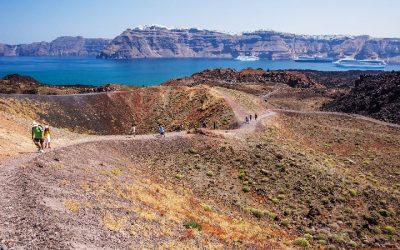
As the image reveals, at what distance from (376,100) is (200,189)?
75.8 m

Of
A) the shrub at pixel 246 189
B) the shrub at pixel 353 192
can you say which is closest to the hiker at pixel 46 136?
the shrub at pixel 246 189

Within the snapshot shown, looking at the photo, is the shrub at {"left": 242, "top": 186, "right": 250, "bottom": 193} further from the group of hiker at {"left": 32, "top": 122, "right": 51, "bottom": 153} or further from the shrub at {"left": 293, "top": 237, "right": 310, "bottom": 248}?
the group of hiker at {"left": 32, "top": 122, "right": 51, "bottom": 153}

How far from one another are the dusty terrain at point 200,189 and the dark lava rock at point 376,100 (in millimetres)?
24182

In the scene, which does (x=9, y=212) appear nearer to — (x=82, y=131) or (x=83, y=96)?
(x=82, y=131)

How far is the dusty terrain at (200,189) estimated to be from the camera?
19.1m

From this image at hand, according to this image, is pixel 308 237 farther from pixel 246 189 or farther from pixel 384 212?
pixel 384 212

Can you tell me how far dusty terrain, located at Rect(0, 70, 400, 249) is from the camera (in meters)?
19.1

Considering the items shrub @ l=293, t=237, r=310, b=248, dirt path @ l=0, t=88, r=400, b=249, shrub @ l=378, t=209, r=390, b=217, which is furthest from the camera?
shrub @ l=378, t=209, r=390, b=217

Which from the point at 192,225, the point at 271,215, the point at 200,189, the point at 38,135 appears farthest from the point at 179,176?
the point at 192,225

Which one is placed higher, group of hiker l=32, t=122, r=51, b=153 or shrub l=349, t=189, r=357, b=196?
group of hiker l=32, t=122, r=51, b=153

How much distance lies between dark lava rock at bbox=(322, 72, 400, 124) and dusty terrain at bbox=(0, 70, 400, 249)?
79.3 feet

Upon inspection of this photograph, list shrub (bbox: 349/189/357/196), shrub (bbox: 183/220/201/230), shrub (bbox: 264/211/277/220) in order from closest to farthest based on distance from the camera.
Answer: shrub (bbox: 183/220/201/230), shrub (bbox: 264/211/277/220), shrub (bbox: 349/189/357/196)

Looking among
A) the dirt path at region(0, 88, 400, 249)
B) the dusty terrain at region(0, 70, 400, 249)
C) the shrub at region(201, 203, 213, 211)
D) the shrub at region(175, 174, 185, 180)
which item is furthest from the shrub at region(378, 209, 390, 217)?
the dirt path at region(0, 88, 400, 249)

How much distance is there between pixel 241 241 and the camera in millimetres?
22953
